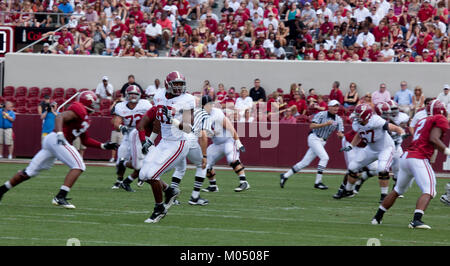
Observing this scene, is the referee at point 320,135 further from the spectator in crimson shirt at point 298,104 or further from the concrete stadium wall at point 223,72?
the concrete stadium wall at point 223,72

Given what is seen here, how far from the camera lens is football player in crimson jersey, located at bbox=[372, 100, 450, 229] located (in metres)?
9.55

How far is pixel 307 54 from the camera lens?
864 inches

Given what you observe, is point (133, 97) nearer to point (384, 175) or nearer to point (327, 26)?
point (384, 175)

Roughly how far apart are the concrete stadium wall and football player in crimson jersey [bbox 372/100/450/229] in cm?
1160

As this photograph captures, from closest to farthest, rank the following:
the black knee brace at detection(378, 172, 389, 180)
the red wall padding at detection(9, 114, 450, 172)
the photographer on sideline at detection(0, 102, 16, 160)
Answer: the black knee brace at detection(378, 172, 389, 180) < the red wall padding at detection(9, 114, 450, 172) < the photographer on sideline at detection(0, 102, 16, 160)

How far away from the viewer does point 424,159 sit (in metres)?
9.64

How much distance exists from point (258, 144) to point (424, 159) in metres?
10.9

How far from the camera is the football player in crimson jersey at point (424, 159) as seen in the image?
9.55 metres

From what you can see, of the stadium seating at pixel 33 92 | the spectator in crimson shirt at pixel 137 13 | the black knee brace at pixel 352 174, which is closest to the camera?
the black knee brace at pixel 352 174

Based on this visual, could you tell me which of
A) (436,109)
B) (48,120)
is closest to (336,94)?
(48,120)

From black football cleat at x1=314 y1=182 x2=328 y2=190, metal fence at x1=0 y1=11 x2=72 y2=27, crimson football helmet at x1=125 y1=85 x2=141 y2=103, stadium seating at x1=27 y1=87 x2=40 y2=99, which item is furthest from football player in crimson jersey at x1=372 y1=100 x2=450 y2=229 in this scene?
metal fence at x1=0 y1=11 x2=72 y2=27

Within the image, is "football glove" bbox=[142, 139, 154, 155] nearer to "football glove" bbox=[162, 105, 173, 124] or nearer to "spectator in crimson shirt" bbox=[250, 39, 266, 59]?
"football glove" bbox=[162, 105, 173, 124]

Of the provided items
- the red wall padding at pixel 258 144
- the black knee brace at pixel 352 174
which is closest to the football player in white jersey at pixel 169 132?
the black knee brace at pixel 352 174

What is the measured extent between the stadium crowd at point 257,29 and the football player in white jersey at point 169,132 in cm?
1241
